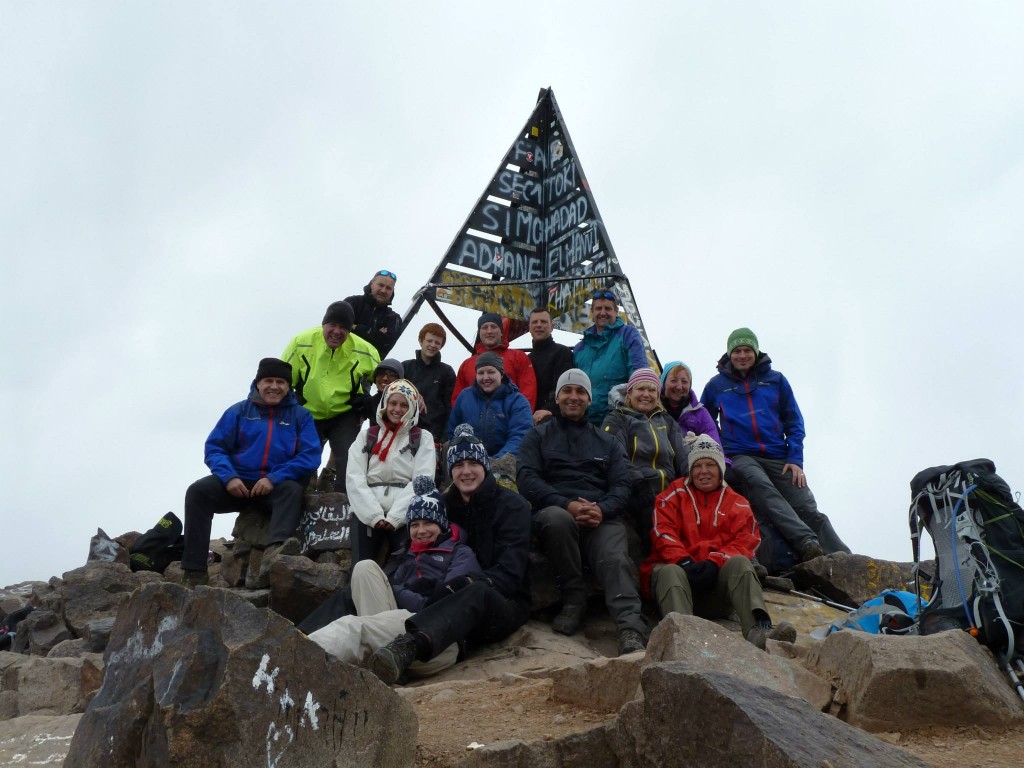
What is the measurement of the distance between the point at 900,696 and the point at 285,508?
579 centimetres

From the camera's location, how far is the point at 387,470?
7898 millimetres

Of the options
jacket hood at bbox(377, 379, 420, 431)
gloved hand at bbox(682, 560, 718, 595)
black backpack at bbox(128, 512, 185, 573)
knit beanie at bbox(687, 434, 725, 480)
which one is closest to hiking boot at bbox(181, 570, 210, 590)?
black backpack at bbox(128, 512, 185, 573)

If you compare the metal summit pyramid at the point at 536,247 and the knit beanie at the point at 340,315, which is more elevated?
the metal summit pyramid at the point at 536,247

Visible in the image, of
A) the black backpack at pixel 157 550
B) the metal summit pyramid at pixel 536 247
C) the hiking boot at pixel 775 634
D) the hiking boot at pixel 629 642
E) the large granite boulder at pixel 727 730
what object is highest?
the metal summit pyramid at pixel 536 247

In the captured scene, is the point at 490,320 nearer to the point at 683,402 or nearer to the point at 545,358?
the point at 545,358

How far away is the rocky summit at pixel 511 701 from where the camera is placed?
3242 mm

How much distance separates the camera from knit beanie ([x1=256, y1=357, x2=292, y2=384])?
9.15 m

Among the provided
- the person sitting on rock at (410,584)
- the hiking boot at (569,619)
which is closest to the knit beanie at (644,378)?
the hiking boot at (569,619)

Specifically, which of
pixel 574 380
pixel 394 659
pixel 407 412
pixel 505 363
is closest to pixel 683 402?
pixel 574 380

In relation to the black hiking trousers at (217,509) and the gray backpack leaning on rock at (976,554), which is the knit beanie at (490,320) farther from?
the gray backpack leaning on rock at (976,554)

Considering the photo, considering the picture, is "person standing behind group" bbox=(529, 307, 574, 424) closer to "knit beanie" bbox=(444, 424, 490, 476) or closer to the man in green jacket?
the man in green jacket

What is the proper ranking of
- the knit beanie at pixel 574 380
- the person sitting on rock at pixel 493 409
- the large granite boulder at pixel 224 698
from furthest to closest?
1. the person sitting on rock at pixel 493 409
2. the knit beanie at pixel 574 380
3. the large granite boulder at pixel 224 698

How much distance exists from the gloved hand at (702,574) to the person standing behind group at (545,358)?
136 inches

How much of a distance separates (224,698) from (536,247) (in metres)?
10.8
